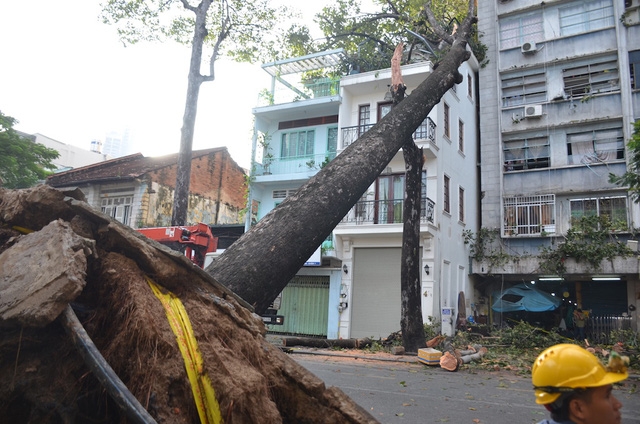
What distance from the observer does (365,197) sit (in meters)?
19.3

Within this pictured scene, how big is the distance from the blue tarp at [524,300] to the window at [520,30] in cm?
1147

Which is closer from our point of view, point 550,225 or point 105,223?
point 105,223

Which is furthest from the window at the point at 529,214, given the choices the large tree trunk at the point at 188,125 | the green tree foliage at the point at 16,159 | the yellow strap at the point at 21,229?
the yellow strap at the point at 21,229

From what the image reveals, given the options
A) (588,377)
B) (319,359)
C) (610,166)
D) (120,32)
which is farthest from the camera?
(610,166)

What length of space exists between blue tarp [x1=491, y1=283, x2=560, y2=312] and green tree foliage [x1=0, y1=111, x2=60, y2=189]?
19.9m

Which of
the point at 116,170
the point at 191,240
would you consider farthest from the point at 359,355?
the point at 116,170

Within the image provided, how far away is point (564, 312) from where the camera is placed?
65.0 feet

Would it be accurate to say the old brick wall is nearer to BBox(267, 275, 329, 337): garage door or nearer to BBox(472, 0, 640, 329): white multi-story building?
BBox(267, 275, 329, 337): garage door

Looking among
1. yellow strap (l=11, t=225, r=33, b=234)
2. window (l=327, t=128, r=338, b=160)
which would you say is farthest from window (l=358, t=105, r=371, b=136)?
yellow strap (l=11, t=225, r=33, b=234)

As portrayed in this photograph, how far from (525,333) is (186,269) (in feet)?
45.8

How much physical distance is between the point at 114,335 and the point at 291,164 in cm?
1971

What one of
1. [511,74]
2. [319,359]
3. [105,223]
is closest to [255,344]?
[105,223]

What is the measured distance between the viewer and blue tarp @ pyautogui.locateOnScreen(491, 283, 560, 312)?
18312 mm

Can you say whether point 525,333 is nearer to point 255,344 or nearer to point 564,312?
point 564,312
